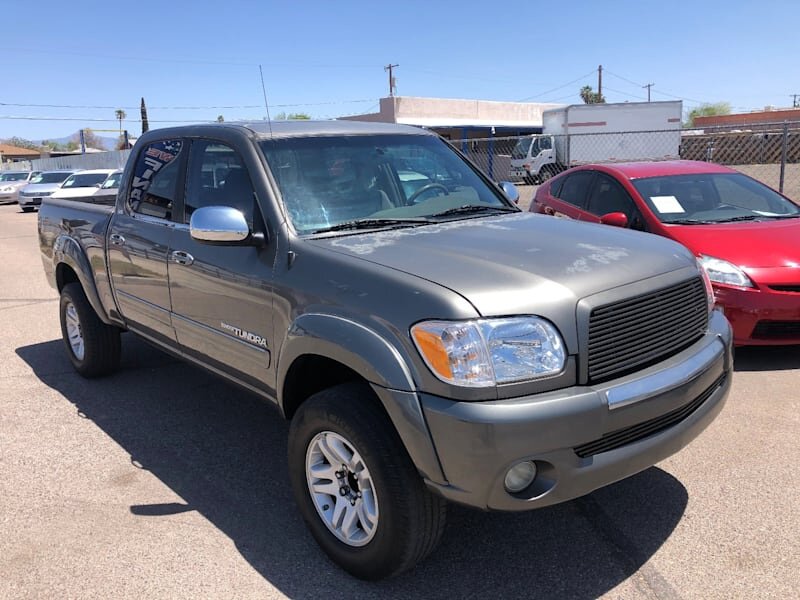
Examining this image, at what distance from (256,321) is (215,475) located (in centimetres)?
110

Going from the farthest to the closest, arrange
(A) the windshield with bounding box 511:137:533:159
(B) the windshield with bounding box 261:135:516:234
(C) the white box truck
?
1. (A) the windshield with bounding box 511:137:533:159
2. (C) the white box truck
3. (B) the windshield with bounding box 261:135:516:234

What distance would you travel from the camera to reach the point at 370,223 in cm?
349

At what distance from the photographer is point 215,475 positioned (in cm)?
395

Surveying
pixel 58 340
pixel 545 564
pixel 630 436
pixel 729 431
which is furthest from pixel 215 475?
pixel 58 340

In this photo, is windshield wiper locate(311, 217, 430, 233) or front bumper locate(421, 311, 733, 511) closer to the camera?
front bumper locate(421, 311, 733, 511)

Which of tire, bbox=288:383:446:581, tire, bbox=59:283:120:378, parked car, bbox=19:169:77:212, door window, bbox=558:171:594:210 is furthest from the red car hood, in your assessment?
parked car, bbox=19:169:77:212

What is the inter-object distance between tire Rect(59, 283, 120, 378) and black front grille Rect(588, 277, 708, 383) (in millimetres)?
4083

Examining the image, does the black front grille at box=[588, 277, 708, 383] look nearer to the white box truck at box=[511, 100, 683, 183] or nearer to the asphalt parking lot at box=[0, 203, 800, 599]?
the asphalt parking lot at box=[0, 203, 800, 599]

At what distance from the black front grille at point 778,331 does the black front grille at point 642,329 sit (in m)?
2.36

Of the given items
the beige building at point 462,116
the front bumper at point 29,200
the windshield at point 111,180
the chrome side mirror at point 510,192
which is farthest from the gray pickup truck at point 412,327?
the beige building at point 462,116

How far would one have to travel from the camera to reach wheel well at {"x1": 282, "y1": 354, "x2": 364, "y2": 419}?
123 inches

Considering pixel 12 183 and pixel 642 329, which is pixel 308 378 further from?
pixel 12 183

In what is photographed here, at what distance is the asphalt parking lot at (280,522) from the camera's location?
290cm

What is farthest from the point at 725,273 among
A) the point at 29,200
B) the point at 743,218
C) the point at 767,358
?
the point at 29,200
